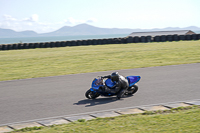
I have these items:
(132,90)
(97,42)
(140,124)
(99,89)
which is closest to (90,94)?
(99,89)

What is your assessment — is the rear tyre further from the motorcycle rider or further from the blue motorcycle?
the motorcycle rider

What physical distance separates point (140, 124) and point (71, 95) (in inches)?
145

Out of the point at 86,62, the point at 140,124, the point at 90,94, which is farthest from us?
the point at 86,62

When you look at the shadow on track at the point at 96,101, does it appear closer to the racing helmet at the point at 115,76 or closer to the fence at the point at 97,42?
the racing helmet at the point at 115,76

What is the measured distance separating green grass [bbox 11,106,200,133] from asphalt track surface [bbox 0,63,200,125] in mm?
1081

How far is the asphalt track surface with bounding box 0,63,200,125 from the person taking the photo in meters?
7.32

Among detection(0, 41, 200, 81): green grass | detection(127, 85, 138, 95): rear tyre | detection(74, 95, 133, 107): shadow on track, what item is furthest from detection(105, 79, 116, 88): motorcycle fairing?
detection(0, 41, 200, 81): green grass

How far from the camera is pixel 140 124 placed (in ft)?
18.9

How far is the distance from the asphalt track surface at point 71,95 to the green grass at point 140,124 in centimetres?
108

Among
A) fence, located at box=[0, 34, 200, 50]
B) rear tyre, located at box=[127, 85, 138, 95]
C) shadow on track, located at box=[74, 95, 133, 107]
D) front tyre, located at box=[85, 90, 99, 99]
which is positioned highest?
fence, located at box=[0, 34, 200, 50]

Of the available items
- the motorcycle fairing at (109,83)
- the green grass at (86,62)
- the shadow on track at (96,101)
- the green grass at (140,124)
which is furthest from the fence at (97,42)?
the green grass at (140,124)

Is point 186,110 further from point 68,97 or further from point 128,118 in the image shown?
point 68,97

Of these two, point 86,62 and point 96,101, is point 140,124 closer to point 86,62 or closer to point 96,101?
point 96,101

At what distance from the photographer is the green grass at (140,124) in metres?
5.40
